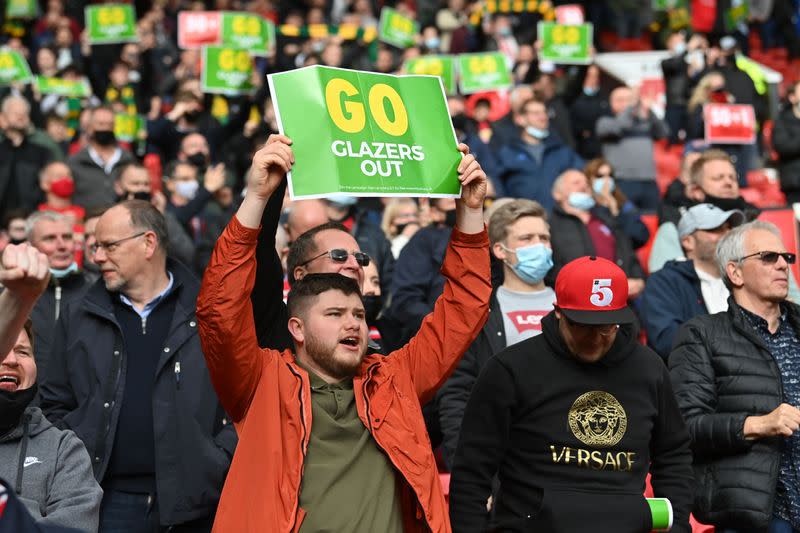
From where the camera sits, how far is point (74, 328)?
18.2 feet

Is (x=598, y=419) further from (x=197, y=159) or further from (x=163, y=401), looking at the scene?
(x=197, y=159)

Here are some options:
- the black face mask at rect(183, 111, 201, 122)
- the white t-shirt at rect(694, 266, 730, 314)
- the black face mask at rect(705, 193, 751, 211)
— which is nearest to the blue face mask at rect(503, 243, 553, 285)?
the white t-shirt at rect(694, 266, 730, 314)

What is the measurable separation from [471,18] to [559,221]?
1157 centimetres

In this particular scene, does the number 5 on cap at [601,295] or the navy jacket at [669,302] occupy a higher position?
the number 5 on cap at [601,295]

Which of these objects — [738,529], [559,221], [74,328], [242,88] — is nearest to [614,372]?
[738,529]

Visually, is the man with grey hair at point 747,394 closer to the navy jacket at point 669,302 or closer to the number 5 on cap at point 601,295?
the navy jacket at point 669,302

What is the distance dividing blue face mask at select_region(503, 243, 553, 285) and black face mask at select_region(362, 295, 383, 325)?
34.0 inches

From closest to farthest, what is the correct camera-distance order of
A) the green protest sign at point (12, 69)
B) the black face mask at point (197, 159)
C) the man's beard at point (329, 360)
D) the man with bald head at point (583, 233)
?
the man's beard at point (329, 360), the man with bald head at point (583, 233), the black face mask at point (197, 159), the green protest sign at point (12, 69)

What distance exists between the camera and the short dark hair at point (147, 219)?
5660 mm

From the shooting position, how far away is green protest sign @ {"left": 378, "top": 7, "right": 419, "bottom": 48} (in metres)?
17.0

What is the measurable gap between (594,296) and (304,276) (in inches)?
44.0

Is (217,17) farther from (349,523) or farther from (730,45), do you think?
(349,523)

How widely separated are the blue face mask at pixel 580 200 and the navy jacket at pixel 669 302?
176 centimetres

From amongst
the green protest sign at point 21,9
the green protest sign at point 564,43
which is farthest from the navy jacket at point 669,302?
the green protest sign at point 21,9
